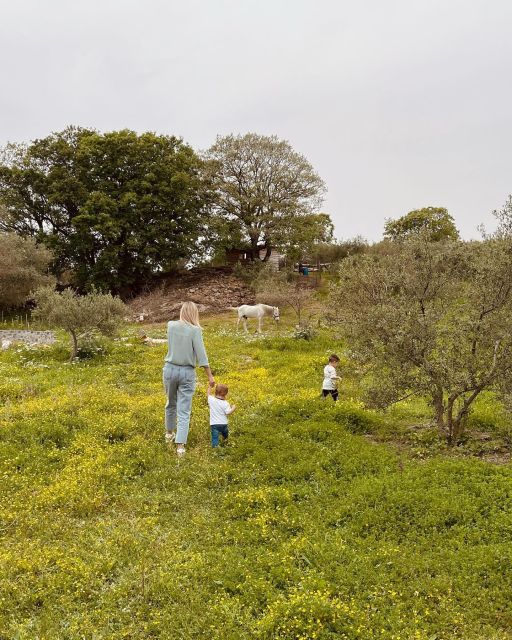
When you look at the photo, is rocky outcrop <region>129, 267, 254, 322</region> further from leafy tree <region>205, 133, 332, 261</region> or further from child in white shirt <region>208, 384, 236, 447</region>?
child in white shirt <region>208, 384, 236, 447</region>

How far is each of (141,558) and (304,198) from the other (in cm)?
4573

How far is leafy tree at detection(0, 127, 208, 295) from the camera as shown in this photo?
45250 millimetres

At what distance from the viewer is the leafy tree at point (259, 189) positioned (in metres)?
47.6

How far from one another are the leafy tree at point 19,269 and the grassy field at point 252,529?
28.6 meters

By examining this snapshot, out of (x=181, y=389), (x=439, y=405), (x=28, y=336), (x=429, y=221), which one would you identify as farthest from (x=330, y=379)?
(x=429, y=221)

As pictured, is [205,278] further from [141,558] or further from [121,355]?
[141,558]

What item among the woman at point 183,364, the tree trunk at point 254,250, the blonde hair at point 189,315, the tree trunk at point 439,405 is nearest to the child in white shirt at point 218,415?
the woman at point 183,364

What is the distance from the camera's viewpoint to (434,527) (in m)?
7.07

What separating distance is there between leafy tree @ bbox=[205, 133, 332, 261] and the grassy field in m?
36.9

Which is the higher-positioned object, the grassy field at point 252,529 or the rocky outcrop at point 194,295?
the rocky outcrop at point 194,295

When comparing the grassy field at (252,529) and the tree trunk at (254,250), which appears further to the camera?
the tree trunk at (254,250)

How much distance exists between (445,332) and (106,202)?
39849 millimetres

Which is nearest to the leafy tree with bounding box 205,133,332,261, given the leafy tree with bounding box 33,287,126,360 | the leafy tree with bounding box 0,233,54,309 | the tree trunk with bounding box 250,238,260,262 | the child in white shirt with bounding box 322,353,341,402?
the tree trunk with bounding box 250,238,260,262

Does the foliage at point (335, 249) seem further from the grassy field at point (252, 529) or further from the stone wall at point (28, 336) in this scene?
the grassy field at point (252, 529)
